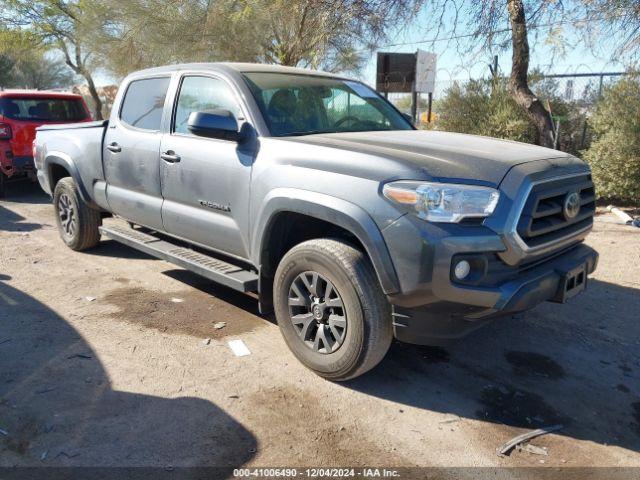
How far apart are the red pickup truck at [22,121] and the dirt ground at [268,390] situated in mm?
4711

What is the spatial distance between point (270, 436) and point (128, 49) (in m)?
15.4

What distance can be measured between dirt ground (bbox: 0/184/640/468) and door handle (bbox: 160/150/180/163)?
4.12 feet

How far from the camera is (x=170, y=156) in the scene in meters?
4.42

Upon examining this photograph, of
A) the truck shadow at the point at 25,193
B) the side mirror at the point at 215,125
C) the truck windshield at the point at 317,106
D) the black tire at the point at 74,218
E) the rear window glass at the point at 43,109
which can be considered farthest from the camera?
the truck shadow at the point at 25,193

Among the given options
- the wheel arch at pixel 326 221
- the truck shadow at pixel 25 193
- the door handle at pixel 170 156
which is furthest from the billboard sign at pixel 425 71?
the wheel arch at pixel 326 221

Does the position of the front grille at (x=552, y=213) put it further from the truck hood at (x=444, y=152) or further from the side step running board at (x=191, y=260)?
the side step running board at (x=191, y=260)

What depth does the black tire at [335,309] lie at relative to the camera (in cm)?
313

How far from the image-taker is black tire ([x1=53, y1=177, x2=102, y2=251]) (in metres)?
5.96

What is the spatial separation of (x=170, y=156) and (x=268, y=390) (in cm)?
210

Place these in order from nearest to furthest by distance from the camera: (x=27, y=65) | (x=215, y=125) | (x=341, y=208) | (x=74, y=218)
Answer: (x=341, y=208)
(x=215, y=125)
(x=74, y=218)
(x=27, y=65)

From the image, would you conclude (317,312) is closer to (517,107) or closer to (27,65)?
(517,107)

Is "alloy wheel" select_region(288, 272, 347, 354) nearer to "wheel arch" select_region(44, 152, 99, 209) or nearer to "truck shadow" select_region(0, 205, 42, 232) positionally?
"wheel arch" select_region(44, 152, 99, 209)

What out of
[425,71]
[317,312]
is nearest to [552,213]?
[317,312]

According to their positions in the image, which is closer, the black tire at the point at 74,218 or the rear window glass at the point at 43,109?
the black tire at the point at 74,218
